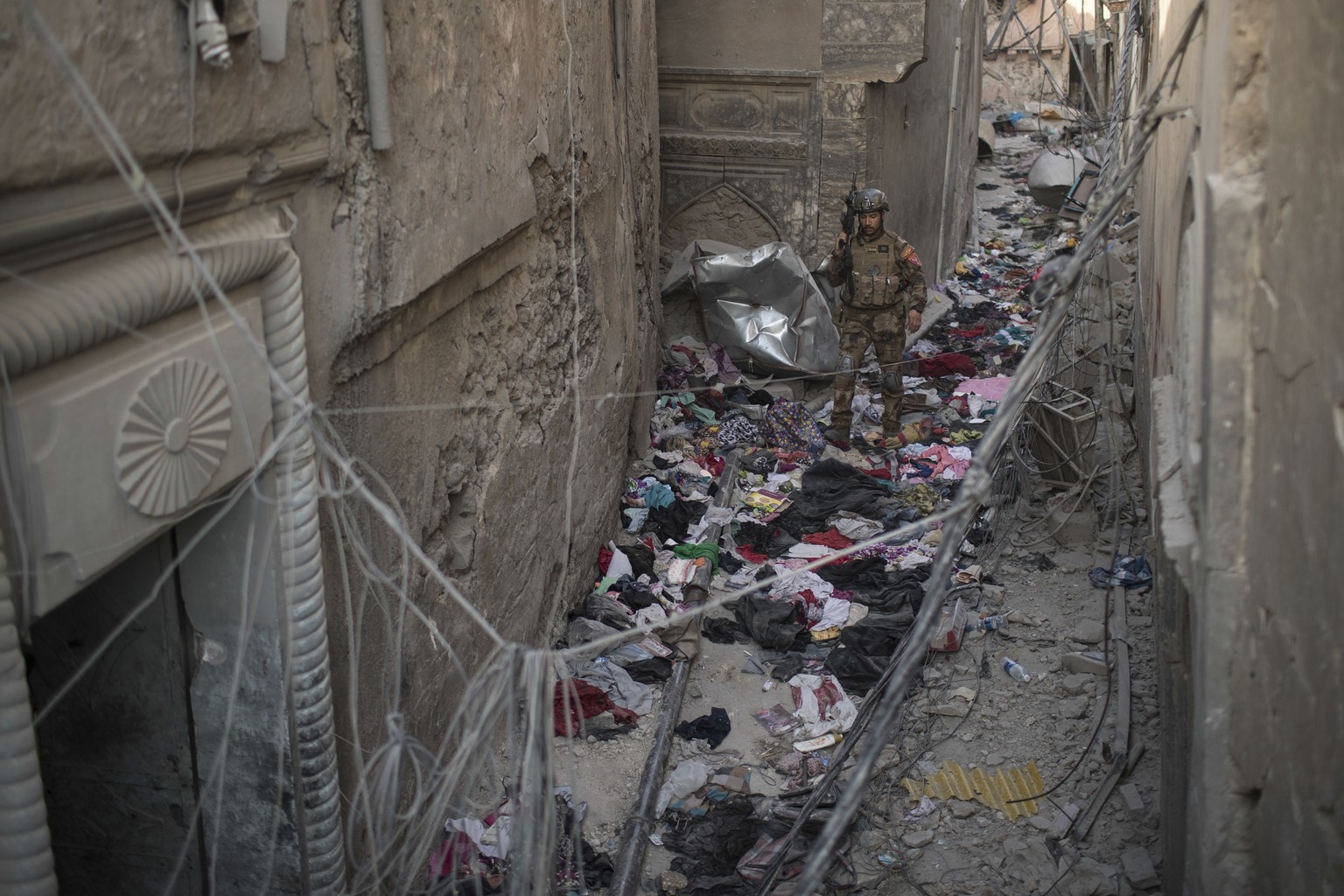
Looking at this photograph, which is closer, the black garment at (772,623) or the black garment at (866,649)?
the black garment at (866,649)

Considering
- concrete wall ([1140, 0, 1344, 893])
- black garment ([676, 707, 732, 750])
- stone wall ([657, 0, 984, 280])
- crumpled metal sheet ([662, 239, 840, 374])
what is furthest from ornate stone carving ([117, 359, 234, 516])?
stone wall ([657, 0, 984, 280])

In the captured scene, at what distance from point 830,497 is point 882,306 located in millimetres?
1967

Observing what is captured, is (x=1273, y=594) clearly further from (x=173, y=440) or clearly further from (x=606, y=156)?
(x=606, y=156)

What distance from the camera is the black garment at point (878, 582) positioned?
610 cm

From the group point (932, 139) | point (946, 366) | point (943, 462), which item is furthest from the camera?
point (932, 139)

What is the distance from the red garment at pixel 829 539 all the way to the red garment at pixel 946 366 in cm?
336

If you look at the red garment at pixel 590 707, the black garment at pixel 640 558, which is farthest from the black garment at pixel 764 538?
the red garment at pixel 590 707

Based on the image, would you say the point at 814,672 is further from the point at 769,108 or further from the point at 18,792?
the point at 769,108

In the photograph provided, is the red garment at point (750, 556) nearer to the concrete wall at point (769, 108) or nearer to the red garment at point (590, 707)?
the red garment at point (590, 707)

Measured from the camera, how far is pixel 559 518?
5633 millimetres

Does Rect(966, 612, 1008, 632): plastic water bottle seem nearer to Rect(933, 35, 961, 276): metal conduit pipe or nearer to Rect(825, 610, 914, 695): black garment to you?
Rect(825, 610, 914, 695): black garment

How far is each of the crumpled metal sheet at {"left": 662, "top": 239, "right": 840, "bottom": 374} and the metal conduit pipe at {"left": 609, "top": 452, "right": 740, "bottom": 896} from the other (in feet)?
11.4

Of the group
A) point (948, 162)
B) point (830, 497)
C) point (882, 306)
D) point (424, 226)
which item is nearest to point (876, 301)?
point (882, 306)

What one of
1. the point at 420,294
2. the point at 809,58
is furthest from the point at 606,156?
the point at 809,58
